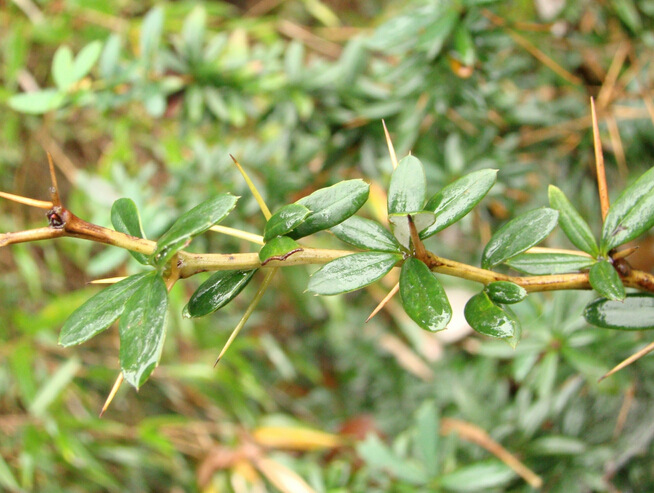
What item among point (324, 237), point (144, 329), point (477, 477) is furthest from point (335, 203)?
point (324, 237)

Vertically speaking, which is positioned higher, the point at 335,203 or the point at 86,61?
the point at 86,61

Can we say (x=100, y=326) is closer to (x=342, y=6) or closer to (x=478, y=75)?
(x=478, y=75)

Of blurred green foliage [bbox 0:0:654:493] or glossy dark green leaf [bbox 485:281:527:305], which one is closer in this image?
glossy dark green leaf [bbox 485:281:527:305]

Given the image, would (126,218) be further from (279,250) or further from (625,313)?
(625,313)

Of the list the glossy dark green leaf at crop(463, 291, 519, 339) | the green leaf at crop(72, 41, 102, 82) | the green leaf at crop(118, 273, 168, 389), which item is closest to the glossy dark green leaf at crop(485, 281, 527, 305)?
the glossy dark green leaf at crop(463, 291, 519, 339)

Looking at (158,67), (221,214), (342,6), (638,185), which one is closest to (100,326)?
(221,214)

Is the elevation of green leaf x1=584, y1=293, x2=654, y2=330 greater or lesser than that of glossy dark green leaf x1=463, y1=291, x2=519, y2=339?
lesser

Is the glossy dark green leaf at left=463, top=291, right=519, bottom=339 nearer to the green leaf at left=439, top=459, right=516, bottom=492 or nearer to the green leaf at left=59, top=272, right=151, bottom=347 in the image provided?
the green leaf at left=59, top=272, right=151, bottom=347

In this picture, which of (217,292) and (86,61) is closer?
(217,292)
